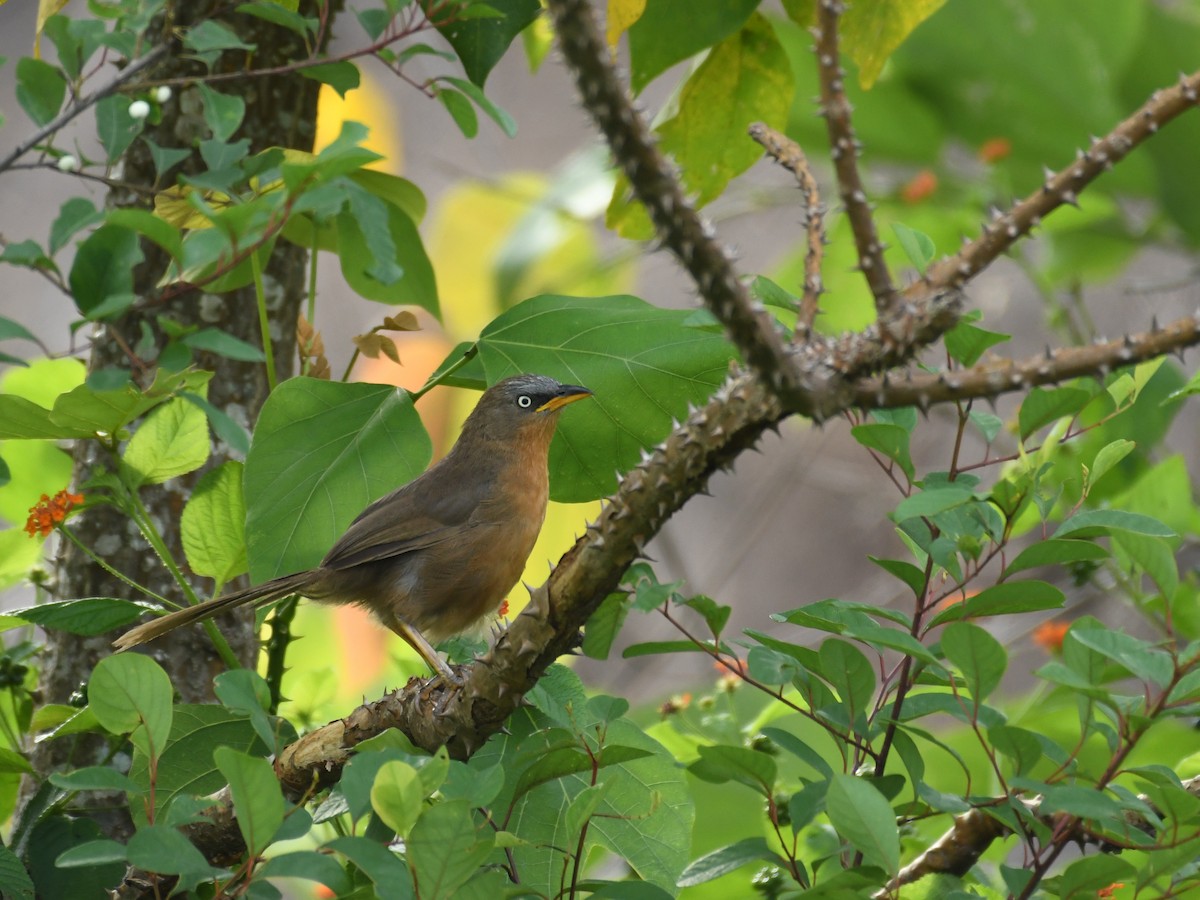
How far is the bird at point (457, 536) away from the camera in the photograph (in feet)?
7.97

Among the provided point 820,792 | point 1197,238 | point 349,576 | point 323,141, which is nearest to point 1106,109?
point 1197,238

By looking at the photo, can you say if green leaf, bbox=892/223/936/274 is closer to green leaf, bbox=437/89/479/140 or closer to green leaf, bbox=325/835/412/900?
green leaf, bbox=437/89/479/140

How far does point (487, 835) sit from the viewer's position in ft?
4.09

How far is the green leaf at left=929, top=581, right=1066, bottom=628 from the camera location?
1254 mm

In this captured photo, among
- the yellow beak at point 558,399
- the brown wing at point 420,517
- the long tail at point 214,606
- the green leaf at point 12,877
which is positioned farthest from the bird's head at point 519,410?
the green leaf at point 12,877

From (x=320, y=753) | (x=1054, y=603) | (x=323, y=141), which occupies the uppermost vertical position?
(x=323, y=141)

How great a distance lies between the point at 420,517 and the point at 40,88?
124cm

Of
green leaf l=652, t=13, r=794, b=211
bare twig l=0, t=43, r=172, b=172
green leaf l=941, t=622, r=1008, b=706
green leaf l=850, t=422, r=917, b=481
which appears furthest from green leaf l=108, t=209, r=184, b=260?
green leaf l=652, t=13, r=794, b=211

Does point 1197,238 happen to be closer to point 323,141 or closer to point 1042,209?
point 323,141

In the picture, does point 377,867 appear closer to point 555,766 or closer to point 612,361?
point 555,766

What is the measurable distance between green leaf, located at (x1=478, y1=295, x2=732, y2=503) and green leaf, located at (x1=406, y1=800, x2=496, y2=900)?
2.41 feet

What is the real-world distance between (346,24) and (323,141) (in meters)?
2.55

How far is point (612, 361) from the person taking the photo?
172 centimetres

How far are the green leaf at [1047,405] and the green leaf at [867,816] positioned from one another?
0.45 m
